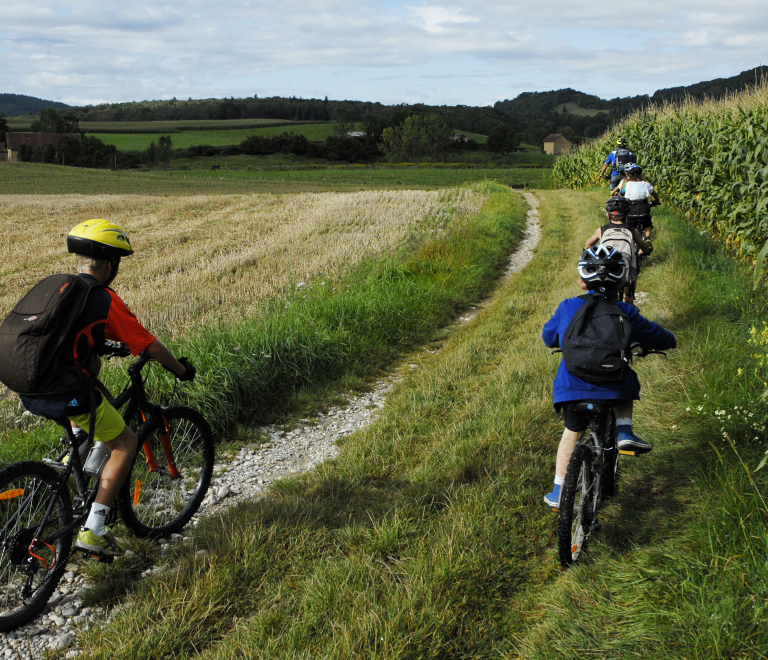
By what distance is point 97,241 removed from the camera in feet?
10.7

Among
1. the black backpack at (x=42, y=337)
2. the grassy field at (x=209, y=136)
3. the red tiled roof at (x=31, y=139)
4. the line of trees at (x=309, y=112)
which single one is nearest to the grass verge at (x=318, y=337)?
the black backpack at (x=42, y=337)

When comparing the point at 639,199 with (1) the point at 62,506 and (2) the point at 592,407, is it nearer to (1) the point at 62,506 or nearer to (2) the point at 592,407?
(2) the point at 592,407

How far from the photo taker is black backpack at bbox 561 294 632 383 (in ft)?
11.0

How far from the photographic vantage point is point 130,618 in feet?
10.2

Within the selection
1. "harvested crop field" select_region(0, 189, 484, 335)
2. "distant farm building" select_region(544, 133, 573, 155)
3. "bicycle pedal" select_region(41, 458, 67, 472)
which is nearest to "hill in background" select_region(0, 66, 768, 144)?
"distant farm building" select_region(544, 133, 573, 155)

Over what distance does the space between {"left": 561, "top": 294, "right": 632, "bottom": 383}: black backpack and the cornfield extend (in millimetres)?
931

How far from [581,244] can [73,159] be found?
287ft

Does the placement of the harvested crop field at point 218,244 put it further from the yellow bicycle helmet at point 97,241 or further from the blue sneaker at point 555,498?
the blue sneaker at point 555,498

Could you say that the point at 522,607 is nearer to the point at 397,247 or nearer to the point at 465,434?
the point at 465,434

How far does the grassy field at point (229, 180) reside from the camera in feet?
147

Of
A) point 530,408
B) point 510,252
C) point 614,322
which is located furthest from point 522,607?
point 510,252

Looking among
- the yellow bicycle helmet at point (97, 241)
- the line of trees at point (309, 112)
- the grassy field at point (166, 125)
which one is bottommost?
the yellow bicycle helmet at point (97, 241)

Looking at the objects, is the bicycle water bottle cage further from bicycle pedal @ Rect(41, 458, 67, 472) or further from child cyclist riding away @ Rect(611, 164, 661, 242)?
child cyclist riding away @ Rect(611, 164, 661, 242)

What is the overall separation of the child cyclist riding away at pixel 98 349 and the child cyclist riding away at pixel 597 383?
97.2 inches
